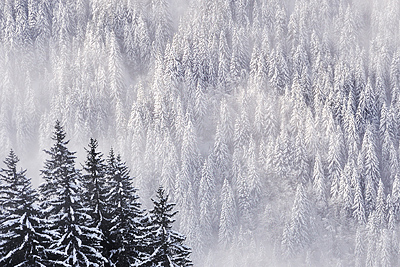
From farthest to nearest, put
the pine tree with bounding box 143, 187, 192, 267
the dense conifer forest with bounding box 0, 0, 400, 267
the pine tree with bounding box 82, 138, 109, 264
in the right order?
the dense conifer forest with bounding box 0, 0, 400, 267
the pine tree with bounding box 82, 138, 109, 264
the pine tree with bounding box 143, 187, 192, 267

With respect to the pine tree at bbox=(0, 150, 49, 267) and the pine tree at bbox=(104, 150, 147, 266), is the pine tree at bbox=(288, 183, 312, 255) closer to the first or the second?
the pine tree at bbox=(104, 150, 147, 266)

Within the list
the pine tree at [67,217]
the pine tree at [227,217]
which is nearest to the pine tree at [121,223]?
the pine tree at [67,217]

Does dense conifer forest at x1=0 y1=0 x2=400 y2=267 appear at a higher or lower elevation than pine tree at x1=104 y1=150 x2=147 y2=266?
higher

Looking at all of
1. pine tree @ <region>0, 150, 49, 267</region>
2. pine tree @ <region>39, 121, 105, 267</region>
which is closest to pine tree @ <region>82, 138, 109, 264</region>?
pine tree @ <region>39, 121, 105, 267</region>

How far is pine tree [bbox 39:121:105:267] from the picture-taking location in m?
16.7

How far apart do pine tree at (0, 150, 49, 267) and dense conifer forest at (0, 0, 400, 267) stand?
55.4 m

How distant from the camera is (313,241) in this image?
91062mm

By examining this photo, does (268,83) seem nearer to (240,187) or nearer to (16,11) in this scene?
(240,187)

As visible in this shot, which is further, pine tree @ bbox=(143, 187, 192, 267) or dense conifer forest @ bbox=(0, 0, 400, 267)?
dense conifer forest @ bbox=(0, 0, 400, 267)

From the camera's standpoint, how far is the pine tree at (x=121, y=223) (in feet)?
62.2

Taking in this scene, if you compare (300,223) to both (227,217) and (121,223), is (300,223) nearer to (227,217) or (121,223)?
(227,217)

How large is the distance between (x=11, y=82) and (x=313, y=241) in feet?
305

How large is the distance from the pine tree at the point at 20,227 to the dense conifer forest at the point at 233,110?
55422 mm

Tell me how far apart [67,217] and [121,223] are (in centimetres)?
265
